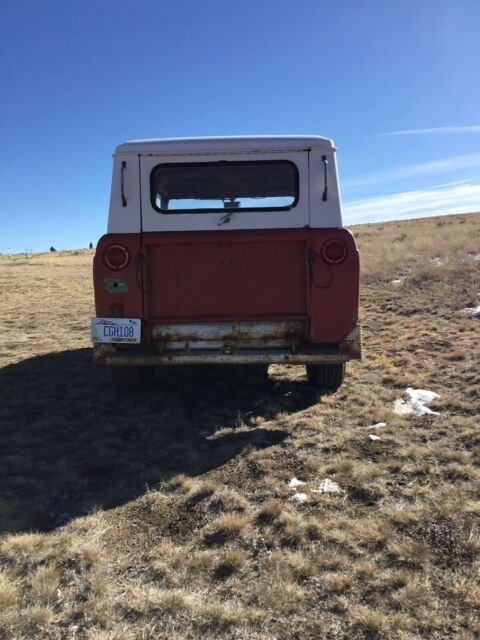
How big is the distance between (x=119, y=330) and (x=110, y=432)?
2.89 feet

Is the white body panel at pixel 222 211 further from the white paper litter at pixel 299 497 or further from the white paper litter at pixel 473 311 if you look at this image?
the white paper litter at pixel 473 311

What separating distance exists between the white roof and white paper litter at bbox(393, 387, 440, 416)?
251 centimetres

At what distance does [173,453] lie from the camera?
391cm

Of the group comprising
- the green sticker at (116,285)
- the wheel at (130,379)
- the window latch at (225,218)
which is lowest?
the wheel at (130,379)

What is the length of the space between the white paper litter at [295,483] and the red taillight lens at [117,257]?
2.30m

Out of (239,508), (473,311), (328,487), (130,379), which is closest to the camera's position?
(239,508)

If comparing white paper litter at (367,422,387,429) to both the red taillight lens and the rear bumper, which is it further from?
the red taillight lens

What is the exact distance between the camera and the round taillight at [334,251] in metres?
4.39

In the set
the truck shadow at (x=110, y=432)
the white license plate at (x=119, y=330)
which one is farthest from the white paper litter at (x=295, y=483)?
the white license plate at (x=119, y=330)

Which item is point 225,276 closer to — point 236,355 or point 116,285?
point 236,355

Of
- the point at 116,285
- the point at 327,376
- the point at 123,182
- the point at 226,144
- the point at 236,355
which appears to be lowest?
the point at 327,376

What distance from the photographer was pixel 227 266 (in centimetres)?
447

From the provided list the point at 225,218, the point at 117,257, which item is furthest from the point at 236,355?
the point at 117,257

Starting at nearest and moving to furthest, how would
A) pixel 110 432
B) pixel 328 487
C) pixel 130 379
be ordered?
pixel 328 487 → pixel 110 432 → pixel 130 379
